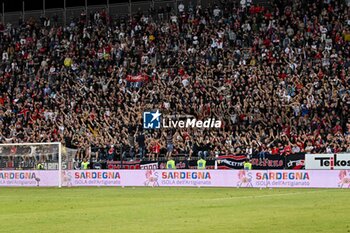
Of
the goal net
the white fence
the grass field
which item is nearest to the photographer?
the grass field

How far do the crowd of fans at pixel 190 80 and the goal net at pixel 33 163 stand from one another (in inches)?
113

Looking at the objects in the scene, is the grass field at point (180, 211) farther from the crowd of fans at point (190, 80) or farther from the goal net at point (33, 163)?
the crowd of fans at point (190, 80)

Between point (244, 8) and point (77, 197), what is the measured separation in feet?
88.2

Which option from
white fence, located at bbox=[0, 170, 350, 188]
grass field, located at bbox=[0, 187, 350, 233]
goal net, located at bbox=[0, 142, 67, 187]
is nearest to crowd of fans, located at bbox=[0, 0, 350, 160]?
goal net, located at bbox=[0, 142, 67, 187]

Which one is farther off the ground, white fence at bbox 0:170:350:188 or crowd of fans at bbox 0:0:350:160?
crowd of fans at bbox 0:0:350:160

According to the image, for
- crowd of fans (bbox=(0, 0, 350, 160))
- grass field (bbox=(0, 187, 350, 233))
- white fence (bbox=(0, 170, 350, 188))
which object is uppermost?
crowd of fans (bbox=(0, 0, 350, 160))

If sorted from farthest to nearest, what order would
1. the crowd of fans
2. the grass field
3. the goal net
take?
the goal net → the crowd of fans → the grass field

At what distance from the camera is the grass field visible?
Result: 23328mm

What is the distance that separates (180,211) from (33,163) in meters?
25.0

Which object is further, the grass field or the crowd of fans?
the crowd of fans

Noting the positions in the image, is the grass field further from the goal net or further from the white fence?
the goal net

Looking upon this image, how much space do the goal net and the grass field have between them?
8.67 meters

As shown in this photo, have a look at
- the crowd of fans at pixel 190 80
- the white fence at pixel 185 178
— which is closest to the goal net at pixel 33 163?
the white fence at pixel 185 178

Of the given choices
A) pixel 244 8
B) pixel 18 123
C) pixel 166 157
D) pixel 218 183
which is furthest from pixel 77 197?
pixel 244 8
